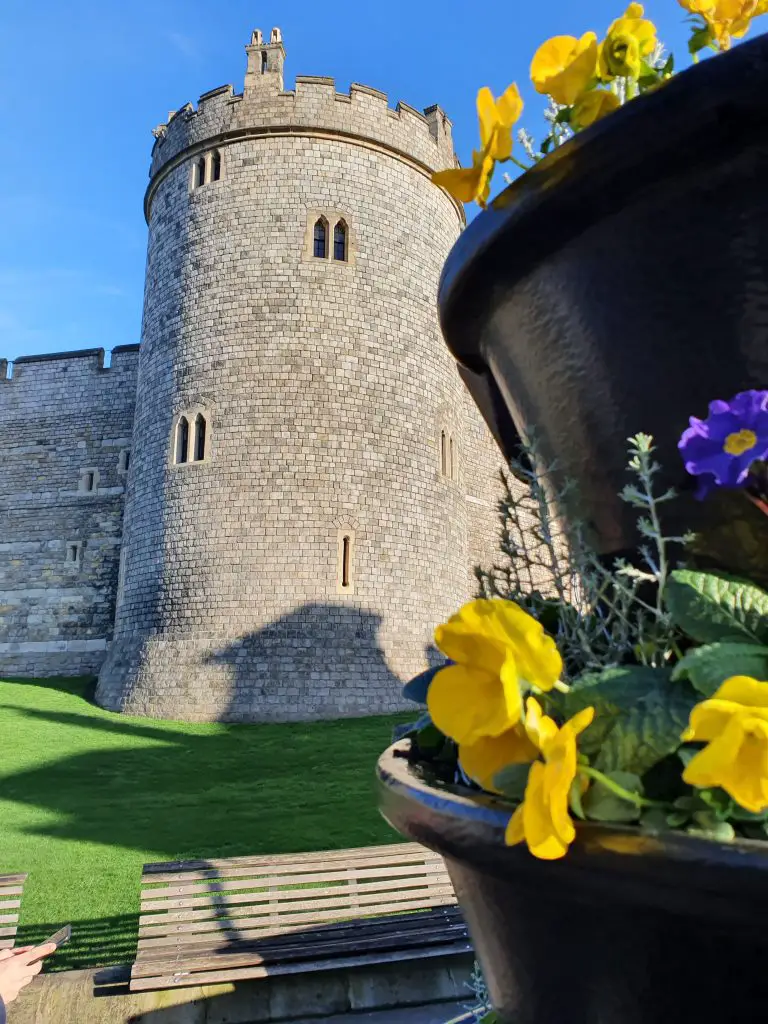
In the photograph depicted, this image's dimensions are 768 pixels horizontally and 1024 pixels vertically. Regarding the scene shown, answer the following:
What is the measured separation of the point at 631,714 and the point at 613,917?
0.52 ft

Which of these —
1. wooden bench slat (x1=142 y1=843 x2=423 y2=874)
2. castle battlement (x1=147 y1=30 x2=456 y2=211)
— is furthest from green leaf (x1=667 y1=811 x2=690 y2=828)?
castle battlement (x1=147 y1=30 x2=456 y2=211)

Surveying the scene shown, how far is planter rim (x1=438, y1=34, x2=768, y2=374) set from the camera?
0.69 metres

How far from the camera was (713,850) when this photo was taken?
0.54m

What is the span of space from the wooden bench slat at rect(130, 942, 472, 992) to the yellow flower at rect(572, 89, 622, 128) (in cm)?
315

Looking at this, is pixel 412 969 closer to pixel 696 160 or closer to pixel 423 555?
pixel 696 160

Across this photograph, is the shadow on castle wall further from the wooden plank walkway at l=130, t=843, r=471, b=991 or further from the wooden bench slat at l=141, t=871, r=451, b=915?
the wooden bench slat at l=141, t=871, r=451, b=915

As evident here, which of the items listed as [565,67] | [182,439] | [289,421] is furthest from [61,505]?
[565,67]

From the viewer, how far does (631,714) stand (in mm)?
633

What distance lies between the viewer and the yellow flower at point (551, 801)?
562 mm

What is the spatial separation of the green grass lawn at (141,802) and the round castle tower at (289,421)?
120cm

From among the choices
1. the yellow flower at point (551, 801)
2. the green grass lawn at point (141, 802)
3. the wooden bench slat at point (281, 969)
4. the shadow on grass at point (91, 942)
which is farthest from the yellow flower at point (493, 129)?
the green grass lawn at point (141, 802)

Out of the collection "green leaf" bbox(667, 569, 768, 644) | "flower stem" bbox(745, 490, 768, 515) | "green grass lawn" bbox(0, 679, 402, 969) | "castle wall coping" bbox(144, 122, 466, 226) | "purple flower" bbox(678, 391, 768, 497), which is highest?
"castle wall coping" bbox(144, 122, 466, 226)

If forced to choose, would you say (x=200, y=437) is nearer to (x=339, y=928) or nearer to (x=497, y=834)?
(x=339, y=928)

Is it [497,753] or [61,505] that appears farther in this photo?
[61,505]
